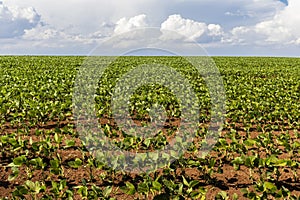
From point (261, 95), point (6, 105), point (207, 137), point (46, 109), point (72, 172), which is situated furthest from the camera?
point (261, 95)

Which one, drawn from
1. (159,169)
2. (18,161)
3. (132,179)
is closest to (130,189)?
(132,179)

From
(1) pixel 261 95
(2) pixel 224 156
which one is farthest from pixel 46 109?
(1) pixel 261 95

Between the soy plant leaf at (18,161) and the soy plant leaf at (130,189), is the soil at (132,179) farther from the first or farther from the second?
the soy plant leaf at (130,189)

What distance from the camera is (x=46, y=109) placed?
26.6 ft

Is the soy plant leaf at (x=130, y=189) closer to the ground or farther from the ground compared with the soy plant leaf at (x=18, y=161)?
closer to the ground

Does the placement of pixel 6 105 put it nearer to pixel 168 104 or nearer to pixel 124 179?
pixel 168 104

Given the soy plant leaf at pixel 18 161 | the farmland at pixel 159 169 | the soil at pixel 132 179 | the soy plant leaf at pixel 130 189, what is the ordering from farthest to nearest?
the soil at pixel 132 179
the soy plant leaf at pixel 18 161
the farmland at pixel 159 169
the soy plant leaf at pixel 130 189

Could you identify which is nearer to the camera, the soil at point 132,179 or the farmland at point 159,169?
the farmland at point 159,169

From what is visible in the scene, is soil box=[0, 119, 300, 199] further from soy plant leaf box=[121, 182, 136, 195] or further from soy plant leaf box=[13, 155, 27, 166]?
soy plant leaf box=[121, 182, 136, 195]

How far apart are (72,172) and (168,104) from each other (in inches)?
215

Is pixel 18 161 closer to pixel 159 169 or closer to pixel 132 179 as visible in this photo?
pixel 132 179

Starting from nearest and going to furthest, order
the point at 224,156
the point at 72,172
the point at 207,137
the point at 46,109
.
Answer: the point at 72,172, the point at 224,156, the point at 207,137, the point at 46,109

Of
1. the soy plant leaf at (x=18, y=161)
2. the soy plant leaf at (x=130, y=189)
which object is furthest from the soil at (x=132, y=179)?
the soy plant leaf at (x=130, y=189)

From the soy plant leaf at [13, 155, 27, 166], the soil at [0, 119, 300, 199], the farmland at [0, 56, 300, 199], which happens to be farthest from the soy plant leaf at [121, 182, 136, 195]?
the soy plant leaf at [13, 155, 27, 166]
